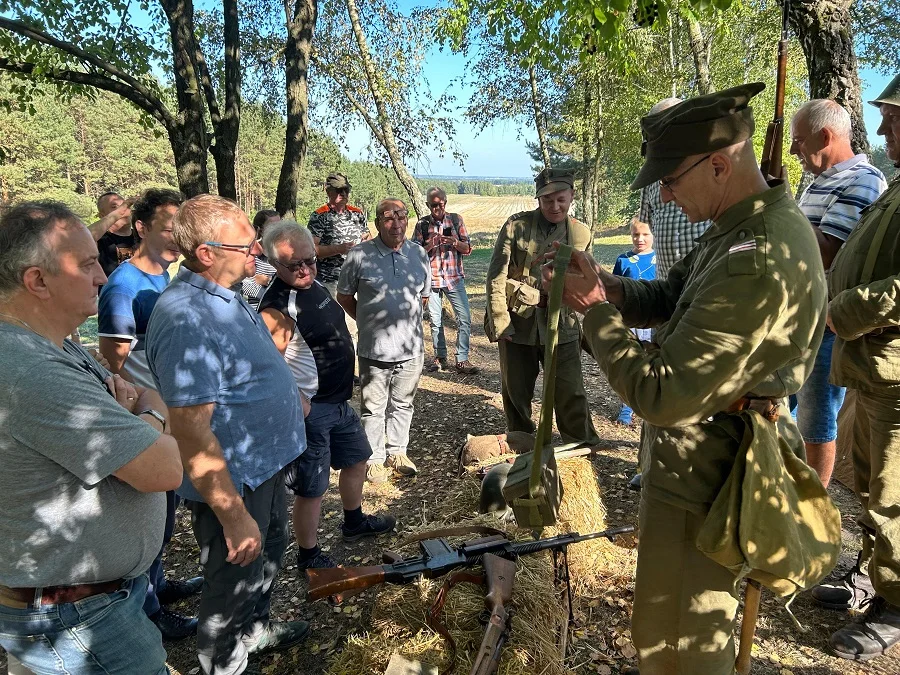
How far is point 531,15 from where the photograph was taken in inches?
157

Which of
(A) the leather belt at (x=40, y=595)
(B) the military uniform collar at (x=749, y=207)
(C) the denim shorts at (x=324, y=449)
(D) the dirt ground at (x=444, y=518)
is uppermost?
(B) the military uniform collar at (x=749, y=207)

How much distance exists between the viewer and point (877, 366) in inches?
108

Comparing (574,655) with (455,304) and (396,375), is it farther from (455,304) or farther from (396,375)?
(455,304)

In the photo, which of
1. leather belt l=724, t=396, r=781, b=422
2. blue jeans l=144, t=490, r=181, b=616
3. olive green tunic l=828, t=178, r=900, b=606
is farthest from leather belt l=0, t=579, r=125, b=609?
olive green tunic l=828, t=178, r=900, b=606

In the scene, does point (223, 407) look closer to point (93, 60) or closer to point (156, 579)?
point (156, 579)

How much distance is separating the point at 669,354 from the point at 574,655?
81.1 inches

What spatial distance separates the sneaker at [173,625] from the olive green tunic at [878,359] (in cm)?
384

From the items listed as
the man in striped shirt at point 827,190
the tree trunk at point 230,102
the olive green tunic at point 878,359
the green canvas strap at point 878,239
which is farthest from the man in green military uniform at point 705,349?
the tree trunk at point 230,102

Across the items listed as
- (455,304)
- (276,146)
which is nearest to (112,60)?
(455,304)

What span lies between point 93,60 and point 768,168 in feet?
26.9

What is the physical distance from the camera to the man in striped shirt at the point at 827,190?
3295mm

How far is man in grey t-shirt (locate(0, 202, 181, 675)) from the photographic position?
157 cm

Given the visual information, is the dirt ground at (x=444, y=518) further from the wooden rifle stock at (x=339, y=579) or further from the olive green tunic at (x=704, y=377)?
the olive green tunic at (x=704, y=377)

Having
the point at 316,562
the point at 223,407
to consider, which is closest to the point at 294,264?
the point at 223,407
